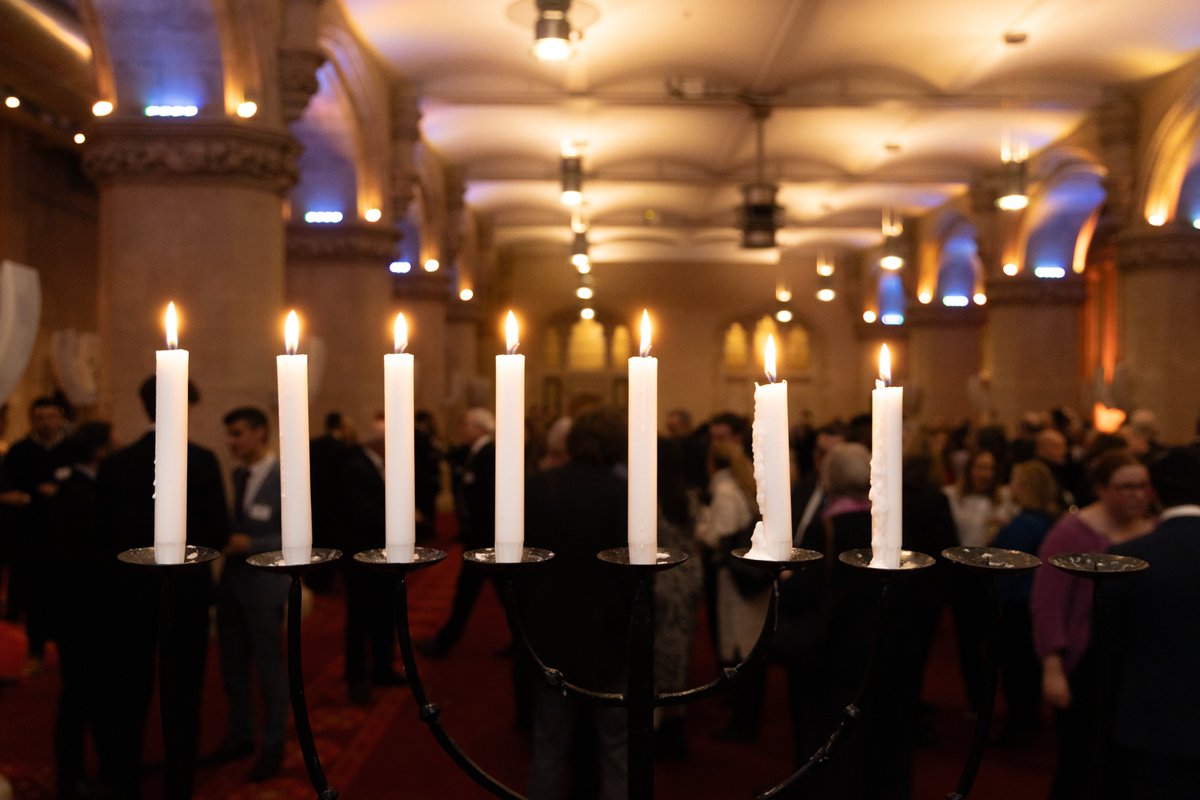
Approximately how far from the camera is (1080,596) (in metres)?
3.38

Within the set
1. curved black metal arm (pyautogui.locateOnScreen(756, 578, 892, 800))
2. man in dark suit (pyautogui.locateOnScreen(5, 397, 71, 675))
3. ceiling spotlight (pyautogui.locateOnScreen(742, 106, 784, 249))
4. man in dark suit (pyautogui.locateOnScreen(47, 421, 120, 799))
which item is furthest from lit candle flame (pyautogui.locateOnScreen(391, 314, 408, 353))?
ceiling spotlight (pyautogui.locateOnScreen(742, 106, 784, 249))

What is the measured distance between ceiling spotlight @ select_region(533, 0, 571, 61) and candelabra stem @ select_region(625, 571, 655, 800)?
610cm

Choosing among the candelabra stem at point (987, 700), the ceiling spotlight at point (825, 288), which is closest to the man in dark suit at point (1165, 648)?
the candelabra stem at point (987, 700)

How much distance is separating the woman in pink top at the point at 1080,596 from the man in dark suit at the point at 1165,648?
50 cm

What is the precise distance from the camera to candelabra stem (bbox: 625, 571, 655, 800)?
128 cm

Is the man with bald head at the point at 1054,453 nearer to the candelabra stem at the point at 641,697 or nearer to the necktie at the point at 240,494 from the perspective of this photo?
the necktie at the point at 240,494

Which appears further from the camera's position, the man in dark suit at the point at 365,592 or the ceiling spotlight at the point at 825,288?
the ceiling spotlight at the point at 825,288

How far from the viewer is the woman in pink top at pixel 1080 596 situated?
3352mm

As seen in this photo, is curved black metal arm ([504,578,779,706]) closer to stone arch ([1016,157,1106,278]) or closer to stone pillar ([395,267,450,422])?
stone pillar ([395,267,450,422])

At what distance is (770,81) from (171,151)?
6.54 m

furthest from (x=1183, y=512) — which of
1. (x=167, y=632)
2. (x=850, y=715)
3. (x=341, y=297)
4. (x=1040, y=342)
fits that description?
(x=1040, y=342)

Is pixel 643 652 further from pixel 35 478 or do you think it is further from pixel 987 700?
pixel 35 478

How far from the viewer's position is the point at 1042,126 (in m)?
12.5

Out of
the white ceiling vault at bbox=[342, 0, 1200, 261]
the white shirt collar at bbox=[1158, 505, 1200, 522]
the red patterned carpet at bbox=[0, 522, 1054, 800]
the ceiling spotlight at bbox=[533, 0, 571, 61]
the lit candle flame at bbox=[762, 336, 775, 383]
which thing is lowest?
the red patterned carpet at bbox=[0, 522, 1054, 800]
